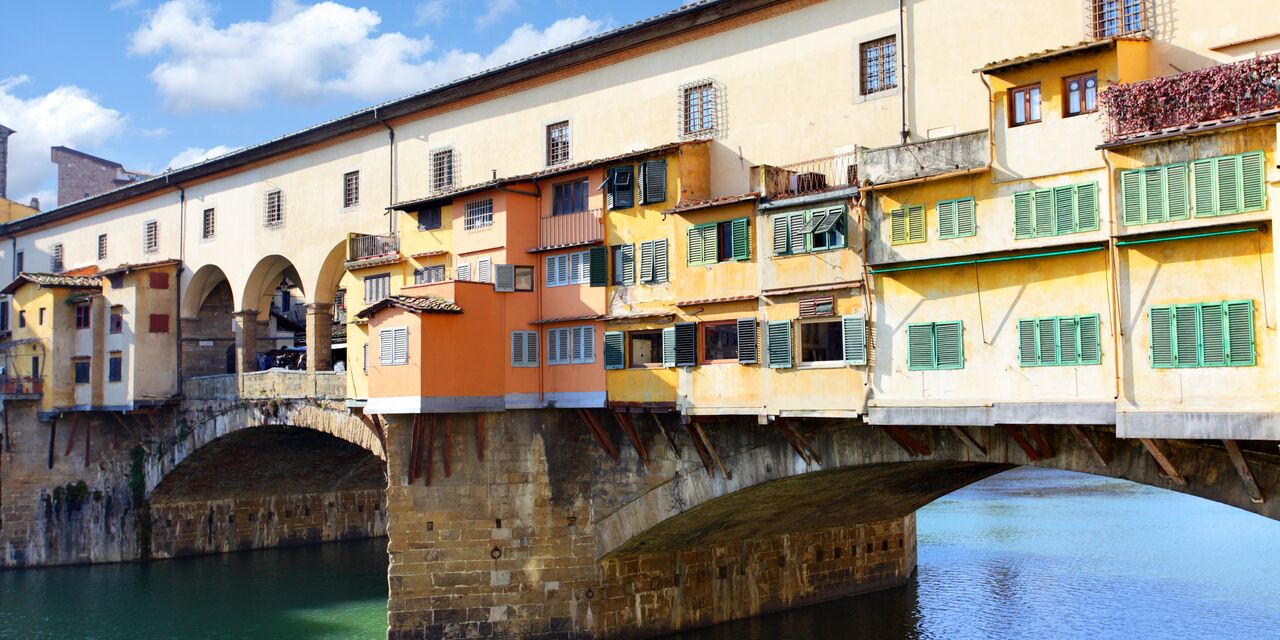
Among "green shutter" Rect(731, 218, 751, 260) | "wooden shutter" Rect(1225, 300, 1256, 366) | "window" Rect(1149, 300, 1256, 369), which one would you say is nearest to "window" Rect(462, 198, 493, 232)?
"green shutter" Rect(731, 218, 751, 260)

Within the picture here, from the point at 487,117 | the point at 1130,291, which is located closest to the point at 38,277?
the point at 487,117

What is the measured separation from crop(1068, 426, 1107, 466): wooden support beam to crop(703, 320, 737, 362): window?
677 centimetres

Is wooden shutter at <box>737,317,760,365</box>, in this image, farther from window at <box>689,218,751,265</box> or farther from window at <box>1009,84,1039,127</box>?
window at <box>1009,84,1039,127</box>

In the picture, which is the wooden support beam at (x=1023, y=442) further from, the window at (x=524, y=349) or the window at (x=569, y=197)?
the window at (x=524, y=349)

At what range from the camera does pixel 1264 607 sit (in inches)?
1119

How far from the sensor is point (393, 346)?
82.8ft

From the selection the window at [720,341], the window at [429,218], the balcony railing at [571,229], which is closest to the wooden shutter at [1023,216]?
the window at [720,341]

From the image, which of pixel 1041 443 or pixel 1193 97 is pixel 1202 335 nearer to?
pixel 1193 97

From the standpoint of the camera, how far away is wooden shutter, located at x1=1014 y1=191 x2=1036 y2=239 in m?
17.7

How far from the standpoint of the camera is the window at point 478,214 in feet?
87.6

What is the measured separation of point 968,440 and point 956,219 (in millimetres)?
3914

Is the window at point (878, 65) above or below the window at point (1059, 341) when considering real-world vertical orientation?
above

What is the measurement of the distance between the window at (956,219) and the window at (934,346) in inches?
57.8

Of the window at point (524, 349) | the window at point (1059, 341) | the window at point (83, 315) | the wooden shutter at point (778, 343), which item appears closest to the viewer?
the window at point (1059, 341)
